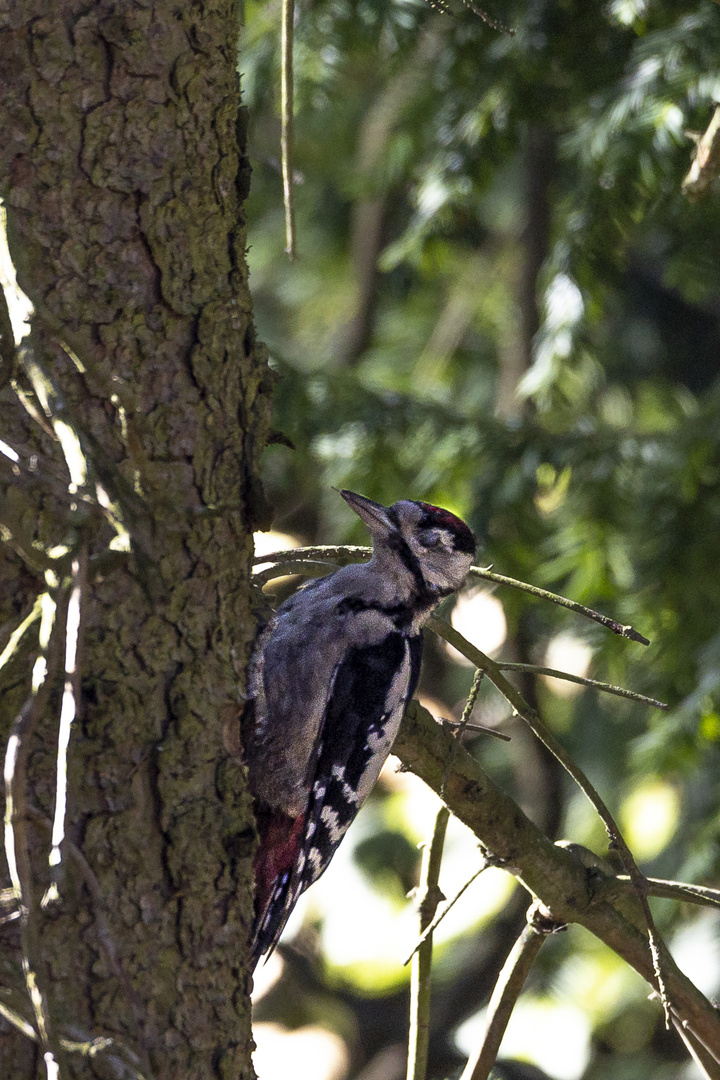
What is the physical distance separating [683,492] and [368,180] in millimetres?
1919

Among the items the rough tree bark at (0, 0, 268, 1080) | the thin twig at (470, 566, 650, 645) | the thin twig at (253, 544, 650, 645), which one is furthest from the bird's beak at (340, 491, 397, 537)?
the rough tree bark at (0, 0, 268, 1080)

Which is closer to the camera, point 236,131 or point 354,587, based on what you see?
point 236,131

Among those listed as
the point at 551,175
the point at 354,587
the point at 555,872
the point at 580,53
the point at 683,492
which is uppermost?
the point at 551,175

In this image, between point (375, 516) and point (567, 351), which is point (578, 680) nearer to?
point (375, 516)

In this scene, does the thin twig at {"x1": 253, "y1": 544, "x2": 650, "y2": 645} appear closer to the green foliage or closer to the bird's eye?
the bird's eye

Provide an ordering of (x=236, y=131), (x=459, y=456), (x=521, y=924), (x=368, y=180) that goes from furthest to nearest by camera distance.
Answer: (x=521, y=924), (x=368, y=180), (x=459, y=456), (x=236, y=131)

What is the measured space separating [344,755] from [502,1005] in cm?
56

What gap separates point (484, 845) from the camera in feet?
6.61

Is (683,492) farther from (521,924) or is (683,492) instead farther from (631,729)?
(521,924)

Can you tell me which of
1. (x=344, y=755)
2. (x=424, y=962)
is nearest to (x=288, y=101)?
(x=344, y=755)

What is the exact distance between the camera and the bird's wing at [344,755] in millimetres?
2148

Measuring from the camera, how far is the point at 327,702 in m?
2.27

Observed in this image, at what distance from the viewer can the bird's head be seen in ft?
8.09

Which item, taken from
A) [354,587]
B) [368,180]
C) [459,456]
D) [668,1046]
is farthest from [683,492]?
[668,1046]
